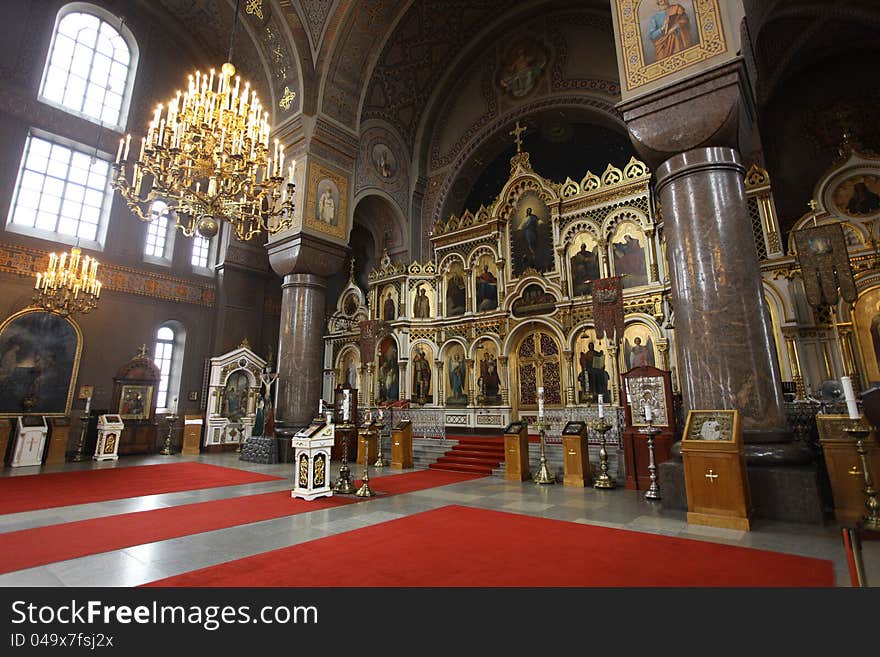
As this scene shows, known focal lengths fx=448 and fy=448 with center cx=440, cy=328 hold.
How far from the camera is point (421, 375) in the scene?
43.6ft

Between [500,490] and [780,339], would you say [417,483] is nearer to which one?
[500,490]

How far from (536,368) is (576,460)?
16.2 feet

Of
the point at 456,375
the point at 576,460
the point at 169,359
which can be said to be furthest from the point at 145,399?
the point at 576,460

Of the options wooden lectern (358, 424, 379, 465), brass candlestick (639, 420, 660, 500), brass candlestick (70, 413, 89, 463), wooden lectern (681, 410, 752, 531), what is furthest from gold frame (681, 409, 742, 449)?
brass candlestick (70, 413, 89, 463)

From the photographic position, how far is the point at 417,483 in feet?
23.5

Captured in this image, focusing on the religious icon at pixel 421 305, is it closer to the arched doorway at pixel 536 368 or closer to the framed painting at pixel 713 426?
the arched doorway at pixel 536 368

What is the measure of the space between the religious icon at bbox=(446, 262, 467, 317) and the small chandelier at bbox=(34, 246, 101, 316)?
875cm

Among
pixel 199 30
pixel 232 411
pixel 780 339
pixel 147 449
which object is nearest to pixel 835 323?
pixel 780 339

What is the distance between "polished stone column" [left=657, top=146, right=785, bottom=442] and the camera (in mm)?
4637

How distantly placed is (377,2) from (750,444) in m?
13.1

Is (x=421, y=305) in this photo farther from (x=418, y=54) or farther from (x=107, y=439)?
(x=107, y=439)

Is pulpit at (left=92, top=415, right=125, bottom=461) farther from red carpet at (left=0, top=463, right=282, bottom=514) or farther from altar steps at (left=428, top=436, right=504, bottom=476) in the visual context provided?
altar steps at (left=428, top=436, right=504, bottom=476)

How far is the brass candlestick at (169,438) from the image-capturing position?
491 inches

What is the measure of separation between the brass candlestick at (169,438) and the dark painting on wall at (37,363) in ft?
7.80
